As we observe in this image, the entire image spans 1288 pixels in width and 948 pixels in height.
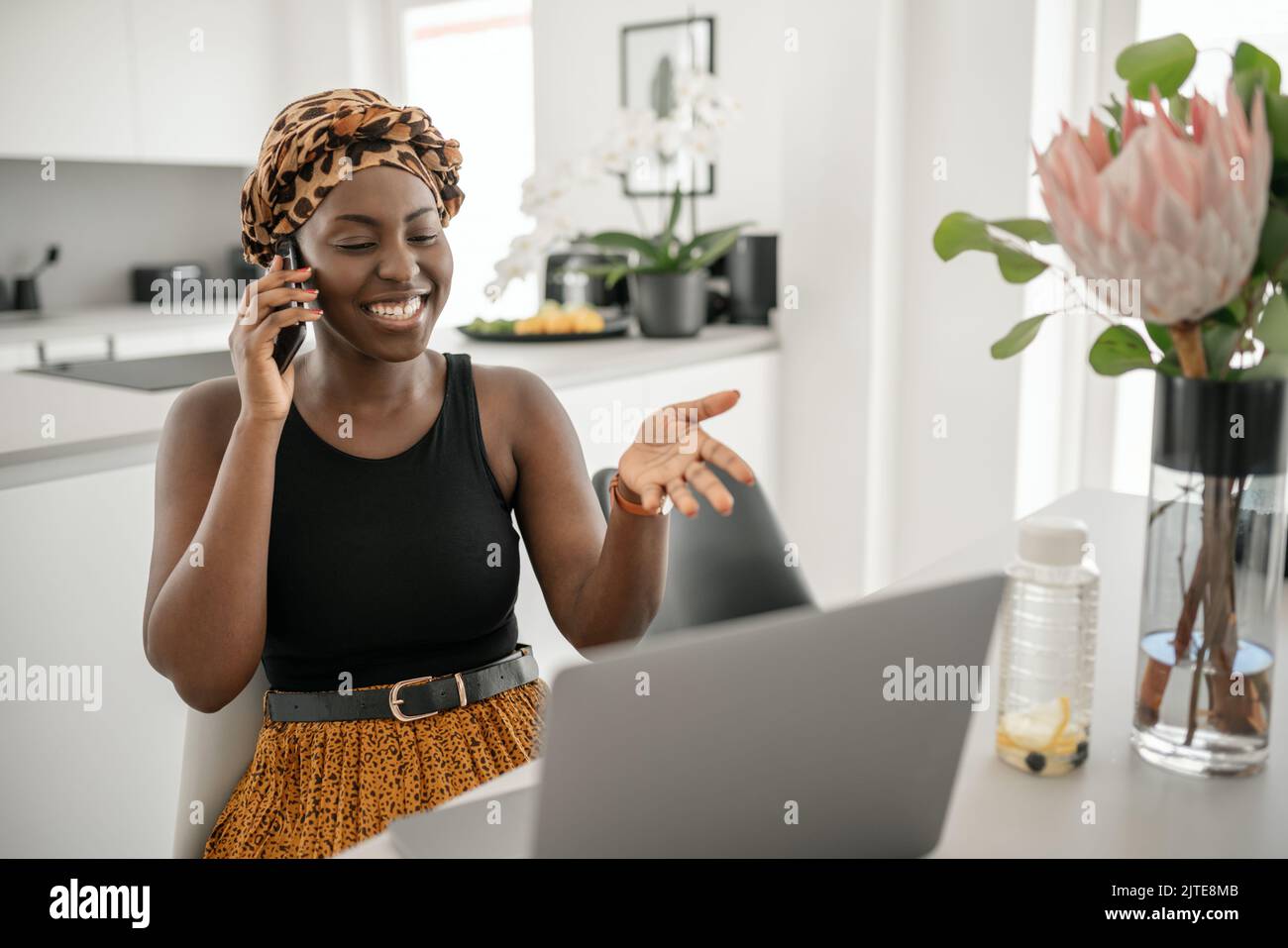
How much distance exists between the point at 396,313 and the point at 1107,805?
0.81 m

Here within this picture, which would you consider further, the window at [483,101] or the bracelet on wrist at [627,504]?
the window at [483,101]

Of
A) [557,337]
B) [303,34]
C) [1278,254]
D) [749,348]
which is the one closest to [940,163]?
[749,348]

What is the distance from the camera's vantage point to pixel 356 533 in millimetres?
1181

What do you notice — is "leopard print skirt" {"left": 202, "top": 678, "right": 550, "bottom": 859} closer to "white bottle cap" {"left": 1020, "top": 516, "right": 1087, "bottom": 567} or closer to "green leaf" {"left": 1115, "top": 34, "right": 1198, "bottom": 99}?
"white bottle cap" {"left": 1020, "top": 516, "right": 1087, "bottom": 567}

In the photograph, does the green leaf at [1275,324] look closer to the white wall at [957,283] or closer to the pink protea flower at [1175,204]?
the pink protea flower at [1175,204]

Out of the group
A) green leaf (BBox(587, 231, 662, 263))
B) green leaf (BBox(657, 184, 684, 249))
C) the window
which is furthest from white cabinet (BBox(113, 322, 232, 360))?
green leaf (BBox(657, 184, 684, 249))

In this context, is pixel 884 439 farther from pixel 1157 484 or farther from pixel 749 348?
pixel 1157 484

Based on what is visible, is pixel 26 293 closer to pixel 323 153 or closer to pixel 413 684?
pixel 323 153

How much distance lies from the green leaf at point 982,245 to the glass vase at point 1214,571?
0.14m

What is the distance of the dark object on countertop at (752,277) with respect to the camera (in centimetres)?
288

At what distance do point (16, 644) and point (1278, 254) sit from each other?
61.2 inches

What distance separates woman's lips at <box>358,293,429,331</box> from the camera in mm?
1153

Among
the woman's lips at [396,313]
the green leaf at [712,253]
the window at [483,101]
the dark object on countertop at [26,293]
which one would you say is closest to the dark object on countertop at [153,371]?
the woman's lips at [396,313]

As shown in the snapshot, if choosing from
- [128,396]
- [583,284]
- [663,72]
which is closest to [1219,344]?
[128,396]
